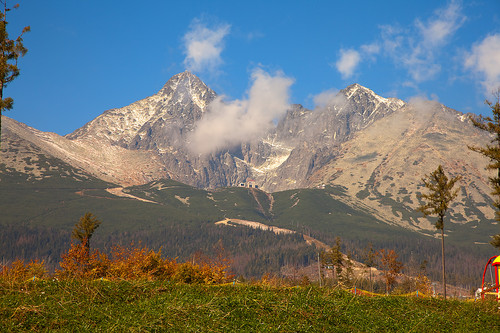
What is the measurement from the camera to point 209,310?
14195mm

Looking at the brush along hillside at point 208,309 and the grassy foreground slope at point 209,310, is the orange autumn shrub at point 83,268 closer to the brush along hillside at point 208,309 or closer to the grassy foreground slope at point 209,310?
the brush along hillside at point 208,309

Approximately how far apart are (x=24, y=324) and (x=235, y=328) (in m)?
6.53

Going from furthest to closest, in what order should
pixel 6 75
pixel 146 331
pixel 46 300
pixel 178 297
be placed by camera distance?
pixel 6 75
pixel 178 297
pixel 46 300
pixel 146 331

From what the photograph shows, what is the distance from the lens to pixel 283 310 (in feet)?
48.9

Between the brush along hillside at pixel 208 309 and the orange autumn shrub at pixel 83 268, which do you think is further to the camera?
the orange autumn shrub at pixel 83 268

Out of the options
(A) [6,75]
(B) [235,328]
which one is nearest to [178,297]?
(B) [235,328]

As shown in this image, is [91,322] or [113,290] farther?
[113,290]

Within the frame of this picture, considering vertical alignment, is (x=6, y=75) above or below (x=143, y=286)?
above

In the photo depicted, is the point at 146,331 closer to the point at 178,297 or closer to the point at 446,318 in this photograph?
the point at 178,297

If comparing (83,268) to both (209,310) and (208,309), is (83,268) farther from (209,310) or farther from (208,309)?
(209,310)

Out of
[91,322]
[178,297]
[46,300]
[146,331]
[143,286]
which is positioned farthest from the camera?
[143,286]

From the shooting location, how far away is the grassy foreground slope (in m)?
12.8

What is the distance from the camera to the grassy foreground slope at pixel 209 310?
1277 cm

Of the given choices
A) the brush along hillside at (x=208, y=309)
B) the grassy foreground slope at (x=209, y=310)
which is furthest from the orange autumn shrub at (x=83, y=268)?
the grassy foreground slope at (x=209, y=310)
